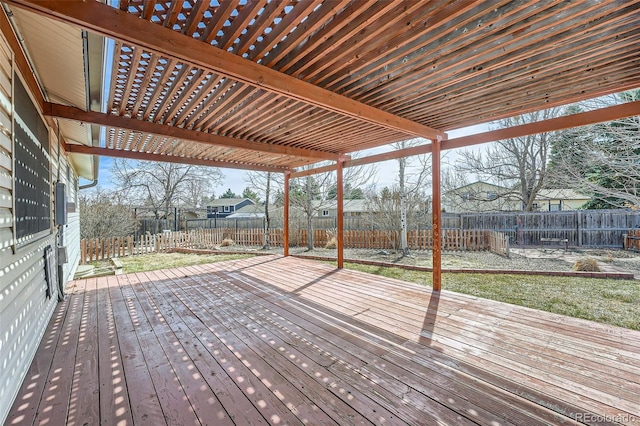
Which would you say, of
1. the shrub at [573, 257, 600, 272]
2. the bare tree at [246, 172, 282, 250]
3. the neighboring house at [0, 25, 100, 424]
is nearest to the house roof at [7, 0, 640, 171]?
the neighboring house at [0, 25, 100, 424]

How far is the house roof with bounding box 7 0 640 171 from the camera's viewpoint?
6.11 feet

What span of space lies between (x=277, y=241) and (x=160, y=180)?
383 inches

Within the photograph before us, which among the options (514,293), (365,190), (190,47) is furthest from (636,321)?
(365,190)

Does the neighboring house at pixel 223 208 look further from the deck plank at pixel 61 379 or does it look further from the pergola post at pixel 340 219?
the deck plank at pixel 61 379

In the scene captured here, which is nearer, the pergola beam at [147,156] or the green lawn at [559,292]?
the green lawn at [559,292]

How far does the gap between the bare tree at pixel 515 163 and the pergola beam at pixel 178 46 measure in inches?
447

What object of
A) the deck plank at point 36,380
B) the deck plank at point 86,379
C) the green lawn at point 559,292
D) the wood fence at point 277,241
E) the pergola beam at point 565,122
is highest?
the pergola beam at point 565,122

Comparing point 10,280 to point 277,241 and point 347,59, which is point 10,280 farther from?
point 277,241

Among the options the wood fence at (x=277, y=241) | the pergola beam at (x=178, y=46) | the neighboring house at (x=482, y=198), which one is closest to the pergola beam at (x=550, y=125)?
the pergola beam at (x=178, y=46)

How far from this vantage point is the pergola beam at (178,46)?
1.63m

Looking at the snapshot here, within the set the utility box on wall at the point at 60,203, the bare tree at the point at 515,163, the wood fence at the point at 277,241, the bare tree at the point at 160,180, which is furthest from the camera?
the bare tree at the point at 160,180

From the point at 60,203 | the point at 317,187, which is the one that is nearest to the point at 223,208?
the point at 317,187

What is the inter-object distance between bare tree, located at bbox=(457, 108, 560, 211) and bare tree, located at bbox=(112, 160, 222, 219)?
13.7 metres

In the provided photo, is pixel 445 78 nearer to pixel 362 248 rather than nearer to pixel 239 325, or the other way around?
pixel 239 325
